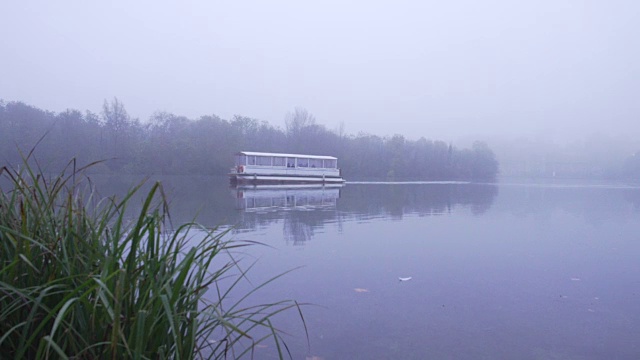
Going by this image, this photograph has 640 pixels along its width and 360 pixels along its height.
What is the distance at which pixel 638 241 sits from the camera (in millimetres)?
9211

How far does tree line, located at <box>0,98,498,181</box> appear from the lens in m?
53.0

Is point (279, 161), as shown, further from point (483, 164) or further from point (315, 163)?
point (483, 164)

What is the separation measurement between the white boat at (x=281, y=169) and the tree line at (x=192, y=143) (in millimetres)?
13635

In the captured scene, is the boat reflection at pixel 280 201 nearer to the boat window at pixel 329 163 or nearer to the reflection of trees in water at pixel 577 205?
the reflection of trees in water at pixel 577 205

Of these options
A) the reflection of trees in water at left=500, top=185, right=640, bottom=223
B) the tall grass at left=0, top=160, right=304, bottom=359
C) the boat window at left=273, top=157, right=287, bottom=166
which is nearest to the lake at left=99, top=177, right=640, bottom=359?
the tall grass at left=0, top=160, right=304, bottom=359

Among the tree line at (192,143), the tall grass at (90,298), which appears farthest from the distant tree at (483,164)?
the tall grass at (90,298)

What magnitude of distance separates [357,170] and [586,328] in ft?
220

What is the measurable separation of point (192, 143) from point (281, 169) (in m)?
27.4

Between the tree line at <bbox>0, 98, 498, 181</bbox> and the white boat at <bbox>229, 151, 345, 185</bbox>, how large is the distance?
13635mm

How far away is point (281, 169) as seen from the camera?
33.7 meters

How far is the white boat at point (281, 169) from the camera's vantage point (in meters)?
31.5

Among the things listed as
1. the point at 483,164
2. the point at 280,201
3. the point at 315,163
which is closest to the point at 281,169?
the point at 315,163

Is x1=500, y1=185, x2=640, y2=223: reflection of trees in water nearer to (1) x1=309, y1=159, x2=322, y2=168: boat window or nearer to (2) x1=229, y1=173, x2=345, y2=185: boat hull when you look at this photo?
(2) x1=229, y1=173, x2=345, y2=185: boat hull

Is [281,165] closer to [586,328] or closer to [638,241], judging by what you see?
[638,241]
